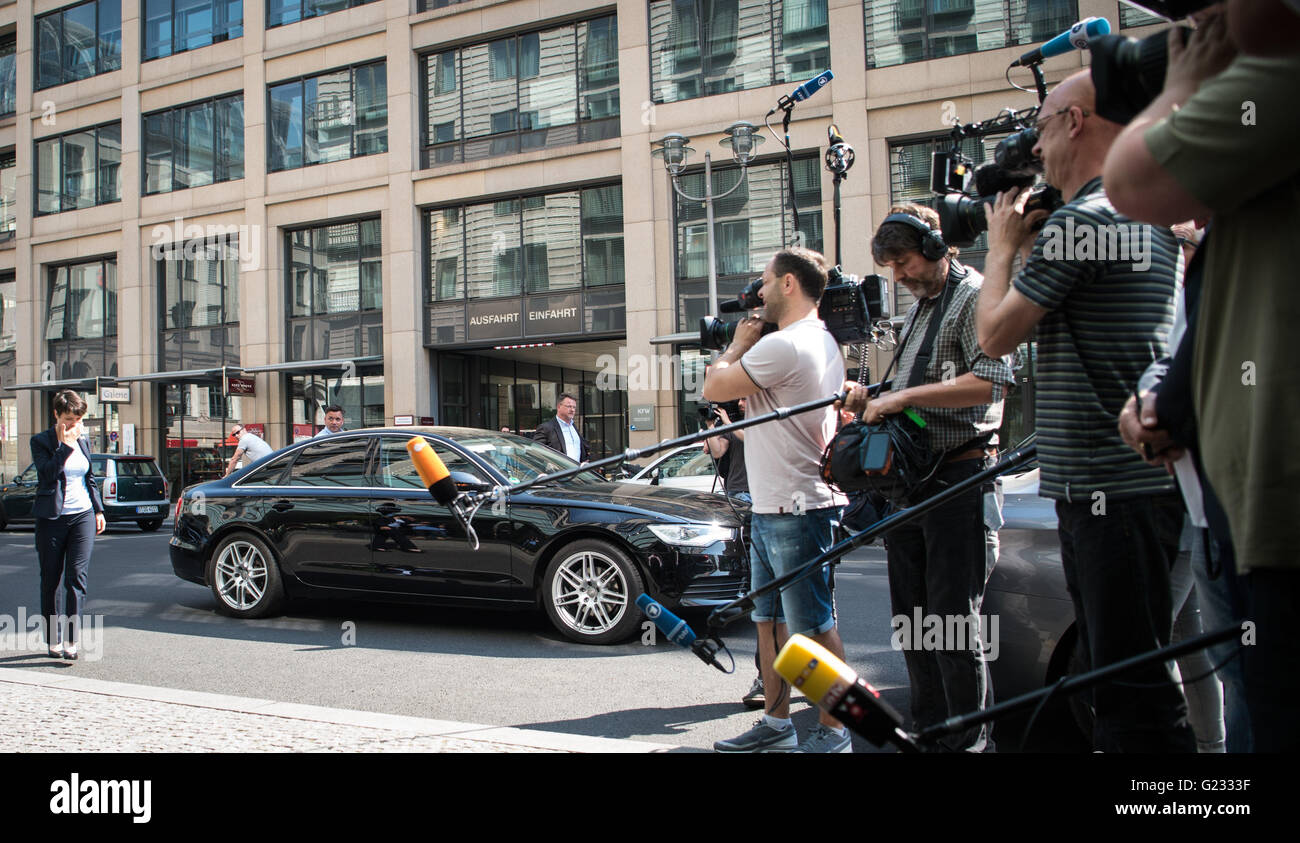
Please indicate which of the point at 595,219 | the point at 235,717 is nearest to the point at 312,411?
the point at 595,219

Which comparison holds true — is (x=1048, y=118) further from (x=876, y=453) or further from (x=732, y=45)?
(x=732, y=45)

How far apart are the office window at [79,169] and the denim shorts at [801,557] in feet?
90.5

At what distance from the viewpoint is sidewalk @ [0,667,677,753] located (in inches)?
146

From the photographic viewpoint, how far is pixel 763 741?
3.82 meters

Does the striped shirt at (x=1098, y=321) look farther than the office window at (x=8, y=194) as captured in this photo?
No

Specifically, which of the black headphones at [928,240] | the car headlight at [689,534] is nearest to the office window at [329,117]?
the car headlight at [689,534]

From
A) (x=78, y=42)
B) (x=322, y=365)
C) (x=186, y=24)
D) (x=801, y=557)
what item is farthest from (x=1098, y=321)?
(x=78, y=42)

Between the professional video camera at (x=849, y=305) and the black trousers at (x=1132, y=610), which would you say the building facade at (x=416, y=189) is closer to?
the professional video camera at (x=849, y=305)

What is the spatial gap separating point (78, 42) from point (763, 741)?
31.3 meters

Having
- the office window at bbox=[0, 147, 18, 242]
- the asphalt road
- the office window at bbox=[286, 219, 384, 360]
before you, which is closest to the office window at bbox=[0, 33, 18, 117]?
the office window at bbox=[0, 147, 18, 242]

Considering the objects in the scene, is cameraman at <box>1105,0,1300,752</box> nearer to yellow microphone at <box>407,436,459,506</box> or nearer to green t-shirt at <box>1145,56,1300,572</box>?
green t-shirt at <box>1145,56,1300,572</box>

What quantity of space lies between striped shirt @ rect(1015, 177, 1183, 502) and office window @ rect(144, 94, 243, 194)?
25.3 meters

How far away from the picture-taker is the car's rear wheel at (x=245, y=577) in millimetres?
7344

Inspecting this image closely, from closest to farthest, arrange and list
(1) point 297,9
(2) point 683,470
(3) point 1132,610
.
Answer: (3) point 1132,610
(2) point 683,470
(1) point 297,9
